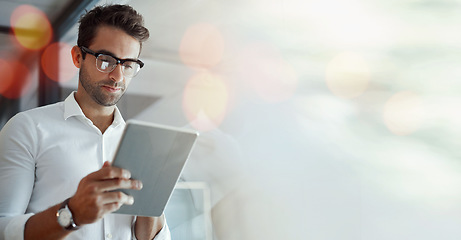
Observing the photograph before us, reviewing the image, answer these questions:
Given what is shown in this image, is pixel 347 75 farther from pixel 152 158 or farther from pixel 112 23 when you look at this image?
pixel 152 158

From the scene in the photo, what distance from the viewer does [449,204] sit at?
1548mm

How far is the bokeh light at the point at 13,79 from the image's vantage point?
316 centimetres

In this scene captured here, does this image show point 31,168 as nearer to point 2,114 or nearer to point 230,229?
point 230,229

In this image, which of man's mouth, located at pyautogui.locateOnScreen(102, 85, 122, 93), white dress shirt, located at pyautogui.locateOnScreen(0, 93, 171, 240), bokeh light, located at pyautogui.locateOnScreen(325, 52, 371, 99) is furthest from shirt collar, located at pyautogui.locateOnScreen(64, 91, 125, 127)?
bokeh light, located at pyautogui.locateOnScreen(325, 52, 371, 99)

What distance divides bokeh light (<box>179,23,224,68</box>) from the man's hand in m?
1.96

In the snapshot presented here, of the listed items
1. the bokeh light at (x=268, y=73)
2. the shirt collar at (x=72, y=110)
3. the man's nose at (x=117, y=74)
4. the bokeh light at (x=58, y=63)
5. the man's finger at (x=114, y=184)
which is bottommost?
the man's finger at (x=114, y=184)

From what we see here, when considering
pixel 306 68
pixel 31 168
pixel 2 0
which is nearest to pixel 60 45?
pixel 2 0

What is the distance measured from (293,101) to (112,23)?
117 centimetres

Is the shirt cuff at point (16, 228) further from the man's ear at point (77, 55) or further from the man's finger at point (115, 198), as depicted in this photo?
the man's ear at point (77, 55)

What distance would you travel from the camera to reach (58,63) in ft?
10.9

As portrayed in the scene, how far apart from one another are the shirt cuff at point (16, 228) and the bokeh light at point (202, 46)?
6.37 feet

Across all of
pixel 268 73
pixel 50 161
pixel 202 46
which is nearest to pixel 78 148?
pixel 50 161

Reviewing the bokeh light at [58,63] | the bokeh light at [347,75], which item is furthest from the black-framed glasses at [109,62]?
the bokeh light at [58,63]

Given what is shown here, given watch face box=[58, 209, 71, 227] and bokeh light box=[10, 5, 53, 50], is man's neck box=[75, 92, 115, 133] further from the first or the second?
bokeh light box=[10, 5, 53, 50]
